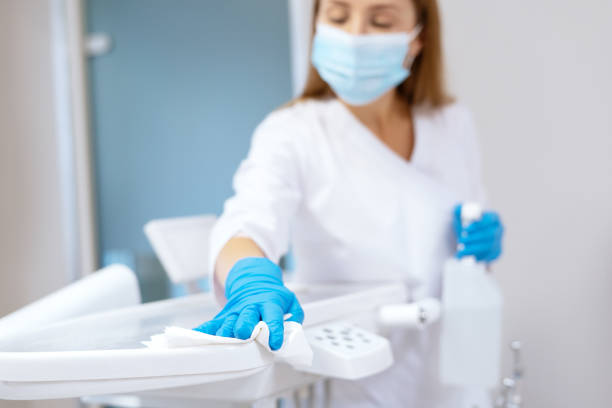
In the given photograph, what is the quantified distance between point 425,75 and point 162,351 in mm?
793

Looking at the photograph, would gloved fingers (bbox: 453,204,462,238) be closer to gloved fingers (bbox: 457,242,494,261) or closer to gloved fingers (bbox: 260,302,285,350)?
gloved fingers (bbox: 457,242,494,261)

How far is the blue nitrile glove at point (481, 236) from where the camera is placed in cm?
95

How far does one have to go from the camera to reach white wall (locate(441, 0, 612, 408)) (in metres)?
0.79

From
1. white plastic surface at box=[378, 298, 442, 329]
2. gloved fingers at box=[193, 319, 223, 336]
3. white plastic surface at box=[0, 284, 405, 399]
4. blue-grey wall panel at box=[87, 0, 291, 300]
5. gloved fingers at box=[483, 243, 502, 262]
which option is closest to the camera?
white plastic surface at box=[0, 284, 405, 399]

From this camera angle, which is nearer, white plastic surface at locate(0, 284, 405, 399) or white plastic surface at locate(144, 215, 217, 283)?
white plastic surface at locate(0, 284, 405, 399)

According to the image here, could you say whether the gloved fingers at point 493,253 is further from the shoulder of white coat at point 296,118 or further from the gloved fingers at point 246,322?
the gloved fingers at point 246,322

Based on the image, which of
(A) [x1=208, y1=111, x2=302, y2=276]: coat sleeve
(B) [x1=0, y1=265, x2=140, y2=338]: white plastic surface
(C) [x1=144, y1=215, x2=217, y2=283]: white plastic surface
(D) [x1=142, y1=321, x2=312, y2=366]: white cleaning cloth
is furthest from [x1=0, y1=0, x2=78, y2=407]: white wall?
(D) [x1=142, y1=321, x2=312, y2=366]: white cleaning cloth

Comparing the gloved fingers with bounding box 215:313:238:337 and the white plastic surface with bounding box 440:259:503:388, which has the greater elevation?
the gloved fingers with bounding box 215:313:238:337

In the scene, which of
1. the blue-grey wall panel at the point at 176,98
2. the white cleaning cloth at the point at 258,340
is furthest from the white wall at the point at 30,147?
the white cleaning cloth at the point at 258,340

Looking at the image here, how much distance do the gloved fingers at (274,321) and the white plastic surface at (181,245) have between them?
0.49 m

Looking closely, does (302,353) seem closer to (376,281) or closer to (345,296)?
(345,296)

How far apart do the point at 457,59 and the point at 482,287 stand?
551 millimetres

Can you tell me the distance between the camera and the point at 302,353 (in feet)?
1.73

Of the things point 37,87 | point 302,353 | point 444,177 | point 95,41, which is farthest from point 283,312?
point 95,41
